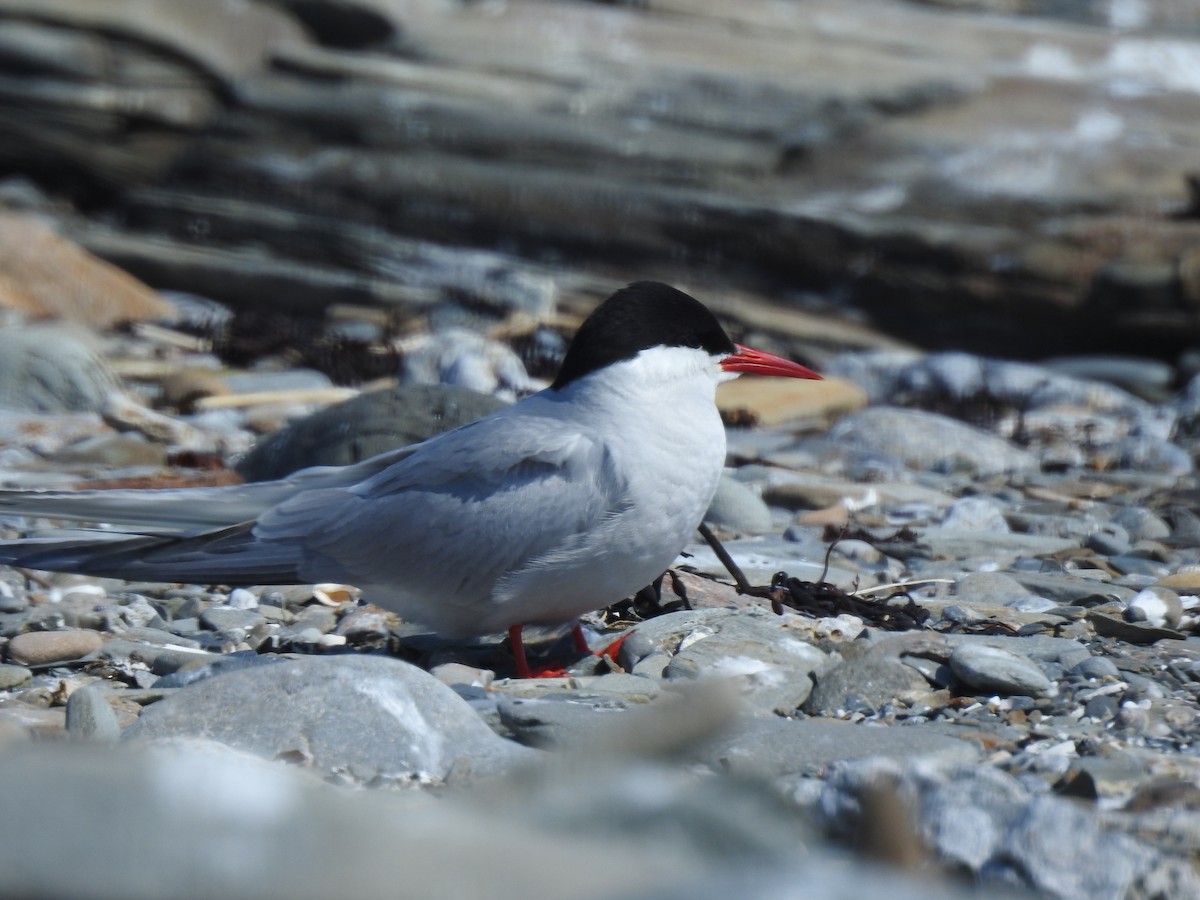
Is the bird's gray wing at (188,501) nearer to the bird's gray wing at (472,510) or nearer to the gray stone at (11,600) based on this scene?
the bird's gray wing at (472,510)

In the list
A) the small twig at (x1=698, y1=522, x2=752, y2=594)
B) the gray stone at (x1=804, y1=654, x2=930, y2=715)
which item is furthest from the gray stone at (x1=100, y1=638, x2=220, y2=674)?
the gray stone at (x1=804, y1=654, x2=930, y2=715)

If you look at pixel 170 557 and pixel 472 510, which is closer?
pixel 472 510

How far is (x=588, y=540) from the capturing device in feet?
10.5

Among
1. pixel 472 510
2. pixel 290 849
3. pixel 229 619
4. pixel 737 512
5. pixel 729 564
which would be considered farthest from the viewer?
pixel 737 512

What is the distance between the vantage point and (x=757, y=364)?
3.69 metres

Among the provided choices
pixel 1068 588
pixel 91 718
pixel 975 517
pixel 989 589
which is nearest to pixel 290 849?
pixel 91 718

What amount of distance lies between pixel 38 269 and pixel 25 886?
8.34 meters

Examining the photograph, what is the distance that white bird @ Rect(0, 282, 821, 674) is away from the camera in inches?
127

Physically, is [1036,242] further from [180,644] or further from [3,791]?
[3,791]

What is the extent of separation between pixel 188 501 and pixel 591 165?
7028 mm

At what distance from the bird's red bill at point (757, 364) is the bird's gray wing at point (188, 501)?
81cm

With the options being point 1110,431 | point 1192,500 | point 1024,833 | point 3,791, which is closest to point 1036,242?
point 1110,431

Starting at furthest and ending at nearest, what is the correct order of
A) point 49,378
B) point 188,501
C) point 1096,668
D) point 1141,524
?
point 49,378, point 1141,524, point 188,501, point 1096,668

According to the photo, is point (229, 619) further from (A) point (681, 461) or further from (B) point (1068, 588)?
(B) point (1068, 588)
